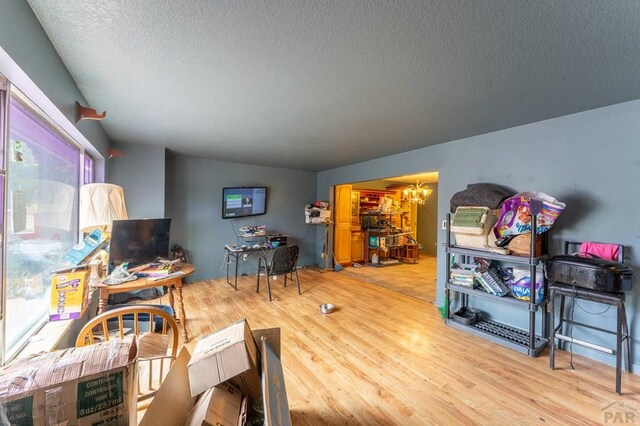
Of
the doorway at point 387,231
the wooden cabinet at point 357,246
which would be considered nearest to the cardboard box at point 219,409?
the doorway at point 387,231

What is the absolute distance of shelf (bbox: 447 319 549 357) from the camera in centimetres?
241

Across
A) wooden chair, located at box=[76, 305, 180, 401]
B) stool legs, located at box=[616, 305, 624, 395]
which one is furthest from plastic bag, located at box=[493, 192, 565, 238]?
wooden chair, located at box=[76, 305, 180, 401]

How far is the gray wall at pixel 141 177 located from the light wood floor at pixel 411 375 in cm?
170

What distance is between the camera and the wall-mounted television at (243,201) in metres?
5.00

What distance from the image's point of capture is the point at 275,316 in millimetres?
3201

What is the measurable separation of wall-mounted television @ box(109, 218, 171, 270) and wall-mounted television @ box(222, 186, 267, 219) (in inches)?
89.2

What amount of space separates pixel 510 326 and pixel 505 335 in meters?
0.27

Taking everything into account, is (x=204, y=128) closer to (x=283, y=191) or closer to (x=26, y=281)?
(x=26, y=281)

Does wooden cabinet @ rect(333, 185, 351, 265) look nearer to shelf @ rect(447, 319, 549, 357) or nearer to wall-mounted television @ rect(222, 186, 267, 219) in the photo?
wall-mounted television @ rect(222, 186, 267, 219)

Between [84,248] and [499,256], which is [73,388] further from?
[499,256]

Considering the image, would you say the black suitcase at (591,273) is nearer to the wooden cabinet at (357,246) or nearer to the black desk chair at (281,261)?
the black desk chair at (281,261)

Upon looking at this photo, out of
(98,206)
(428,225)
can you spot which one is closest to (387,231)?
(428,225)

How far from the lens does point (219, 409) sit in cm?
90

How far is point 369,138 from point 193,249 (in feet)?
12.2
